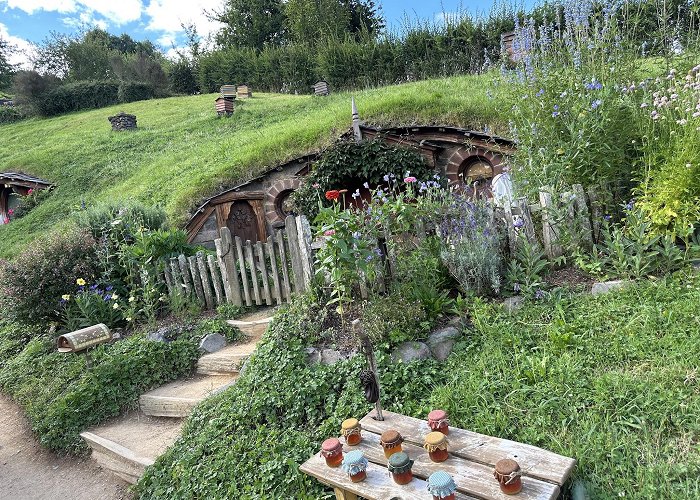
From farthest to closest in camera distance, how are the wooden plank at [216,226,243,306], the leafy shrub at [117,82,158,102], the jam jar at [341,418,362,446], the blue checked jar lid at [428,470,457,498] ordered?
the leafy shrub at [117,82,158,102], the wooden plank at [216,226,243,306], the jam jar at [341,418,362,446], the blue checked jar lid at [428,470,457,498]

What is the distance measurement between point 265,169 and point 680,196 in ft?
25.6

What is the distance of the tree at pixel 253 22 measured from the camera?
3806 cm

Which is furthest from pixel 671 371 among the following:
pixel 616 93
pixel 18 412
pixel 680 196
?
pixel 18 412

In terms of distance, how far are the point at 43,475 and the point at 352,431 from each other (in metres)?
3.72

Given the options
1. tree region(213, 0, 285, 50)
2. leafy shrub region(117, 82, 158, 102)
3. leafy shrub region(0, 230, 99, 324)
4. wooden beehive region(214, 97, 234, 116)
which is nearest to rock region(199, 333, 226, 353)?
leafy shrub region(0, 230, 99, 324)

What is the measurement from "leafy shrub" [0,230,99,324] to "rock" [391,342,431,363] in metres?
5.24

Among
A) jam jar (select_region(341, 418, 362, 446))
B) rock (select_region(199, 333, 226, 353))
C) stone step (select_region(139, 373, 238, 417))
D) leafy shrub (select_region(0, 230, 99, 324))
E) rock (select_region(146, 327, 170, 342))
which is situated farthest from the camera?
leafy shrub (select_region(0, 230, 99, 324))

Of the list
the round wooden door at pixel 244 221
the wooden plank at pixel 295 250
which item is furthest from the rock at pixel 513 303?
the round wooden door at pixel 244 221

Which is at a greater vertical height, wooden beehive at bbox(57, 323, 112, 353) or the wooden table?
the wooden table

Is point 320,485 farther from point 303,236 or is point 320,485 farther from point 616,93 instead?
point 616,93

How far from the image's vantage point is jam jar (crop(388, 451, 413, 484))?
2.36 meters

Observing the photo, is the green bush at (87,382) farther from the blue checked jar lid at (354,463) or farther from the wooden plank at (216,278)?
the blue checked jar lid at (354,463)

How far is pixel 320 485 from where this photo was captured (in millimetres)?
3100

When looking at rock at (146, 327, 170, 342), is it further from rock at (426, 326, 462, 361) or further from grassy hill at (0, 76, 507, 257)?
grassy hill at (0, 76, 507, 257)
